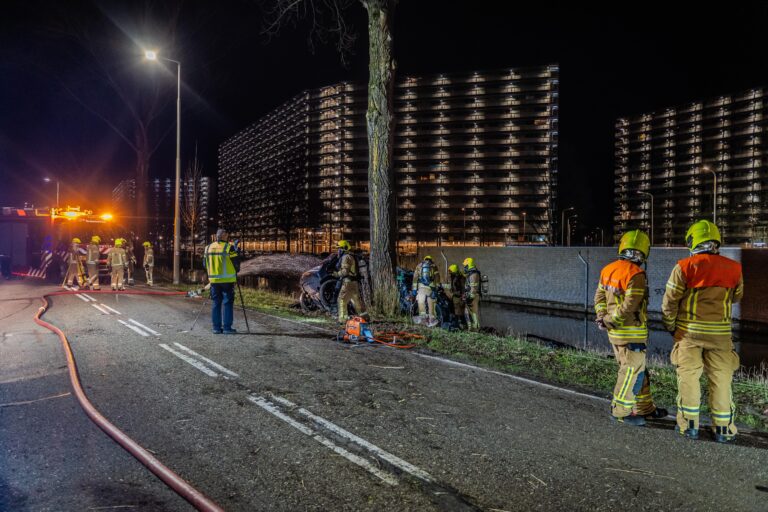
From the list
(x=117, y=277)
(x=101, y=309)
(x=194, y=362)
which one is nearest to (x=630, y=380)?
(x=194, y=362)

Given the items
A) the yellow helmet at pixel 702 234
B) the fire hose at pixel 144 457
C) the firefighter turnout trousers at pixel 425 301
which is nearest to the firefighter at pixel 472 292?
the firefighter turnout trousers at pixel 425 301

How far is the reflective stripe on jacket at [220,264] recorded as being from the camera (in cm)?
938

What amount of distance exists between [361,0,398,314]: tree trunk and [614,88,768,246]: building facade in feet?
232

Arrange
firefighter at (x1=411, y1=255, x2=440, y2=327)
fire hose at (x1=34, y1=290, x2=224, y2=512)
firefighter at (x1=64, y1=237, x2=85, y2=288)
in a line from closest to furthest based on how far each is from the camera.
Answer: fire hose at (x1=34, y1=290, x2=224, y2=512)
firefighter at (x1=411, y1=255, x2=440, y2=327)
firefighter at (x1=64, y1=237, x2=85, y2=288)

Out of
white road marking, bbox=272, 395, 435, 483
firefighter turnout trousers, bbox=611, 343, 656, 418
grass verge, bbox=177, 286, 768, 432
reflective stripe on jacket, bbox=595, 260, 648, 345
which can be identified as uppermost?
reflective stripe on jacket, bbox=595, 260, 648, 345

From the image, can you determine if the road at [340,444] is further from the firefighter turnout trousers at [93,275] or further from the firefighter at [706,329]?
the firefighter turnout trousers at [93,275]

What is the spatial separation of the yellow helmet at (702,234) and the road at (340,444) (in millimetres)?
1682

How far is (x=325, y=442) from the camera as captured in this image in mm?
4129

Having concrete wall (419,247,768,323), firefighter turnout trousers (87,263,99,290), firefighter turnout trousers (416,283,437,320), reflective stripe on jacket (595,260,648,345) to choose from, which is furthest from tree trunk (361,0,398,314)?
firefighter turnout trousers (87,263,99,290)

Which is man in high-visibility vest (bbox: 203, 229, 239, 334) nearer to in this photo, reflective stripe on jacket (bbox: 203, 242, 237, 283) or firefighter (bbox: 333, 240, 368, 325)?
reflective stripe on jacket (bbox: 203, 242, 237, 283)

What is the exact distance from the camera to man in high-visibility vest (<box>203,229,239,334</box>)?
30.7ft

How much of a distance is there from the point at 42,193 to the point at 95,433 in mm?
48851

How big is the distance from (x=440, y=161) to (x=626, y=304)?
74988 millimetres

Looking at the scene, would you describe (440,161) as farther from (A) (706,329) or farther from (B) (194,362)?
(A) (706,329)
